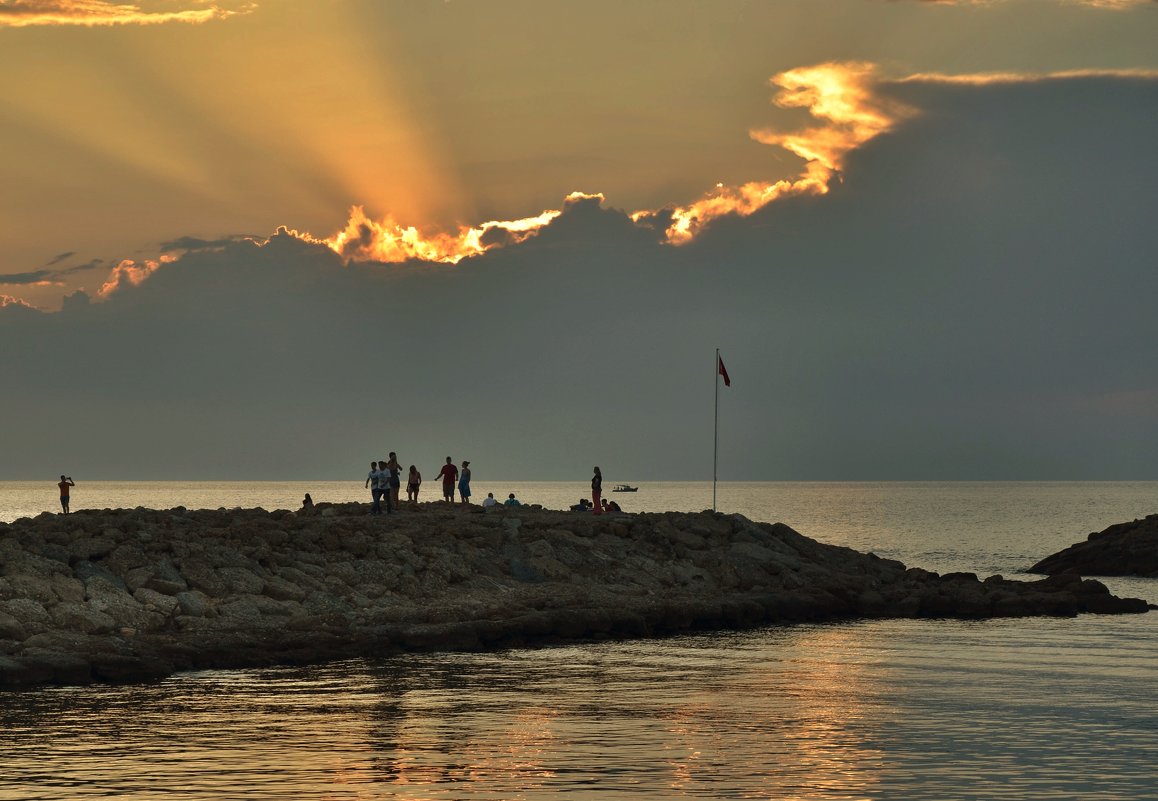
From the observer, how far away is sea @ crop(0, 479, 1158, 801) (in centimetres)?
1898

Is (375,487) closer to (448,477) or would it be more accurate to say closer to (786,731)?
(448,477)

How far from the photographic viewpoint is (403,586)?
38062 mm

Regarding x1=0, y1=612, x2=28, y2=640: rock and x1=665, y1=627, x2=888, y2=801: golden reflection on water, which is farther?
x1=0, y1=612, x2=28, y2=640: rock

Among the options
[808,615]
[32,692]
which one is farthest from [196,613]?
[808,615]

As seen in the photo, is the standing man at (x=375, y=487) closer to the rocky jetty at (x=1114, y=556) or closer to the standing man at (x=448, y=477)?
the standing man at (x=448, y=477)

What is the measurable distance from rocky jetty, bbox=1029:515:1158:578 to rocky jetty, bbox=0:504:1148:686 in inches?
754

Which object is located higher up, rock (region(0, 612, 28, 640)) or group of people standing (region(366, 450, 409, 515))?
group of people standing (region(366, 450, 409, 515))

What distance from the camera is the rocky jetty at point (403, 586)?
102ft

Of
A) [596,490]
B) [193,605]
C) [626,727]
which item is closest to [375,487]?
[596,490]

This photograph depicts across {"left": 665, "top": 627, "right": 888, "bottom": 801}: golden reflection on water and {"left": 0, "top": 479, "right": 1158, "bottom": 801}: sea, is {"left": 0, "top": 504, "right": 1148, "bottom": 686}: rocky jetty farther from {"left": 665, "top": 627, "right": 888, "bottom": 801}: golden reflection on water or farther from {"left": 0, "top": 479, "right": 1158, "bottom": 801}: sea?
{"left": 665, "top": 627, "right": 888, "bottom": 801}: golden reflection on water

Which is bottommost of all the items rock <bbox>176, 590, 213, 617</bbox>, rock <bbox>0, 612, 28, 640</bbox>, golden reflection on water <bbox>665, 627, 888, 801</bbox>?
golden reflection on water <bbox>665, 627, 888, 801</bbox>

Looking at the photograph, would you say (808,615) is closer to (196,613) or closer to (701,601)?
(701,601)

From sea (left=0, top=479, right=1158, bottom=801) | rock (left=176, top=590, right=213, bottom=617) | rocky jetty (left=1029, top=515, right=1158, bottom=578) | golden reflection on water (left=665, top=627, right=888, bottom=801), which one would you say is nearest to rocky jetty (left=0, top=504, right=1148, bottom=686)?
rock (left=176, top=590, right=213, bottom=617)

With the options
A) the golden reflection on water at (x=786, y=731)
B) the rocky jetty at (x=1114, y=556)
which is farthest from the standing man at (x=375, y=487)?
the rocky jetty at (x=1114, y=556)
